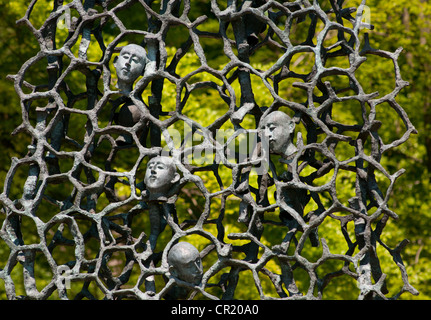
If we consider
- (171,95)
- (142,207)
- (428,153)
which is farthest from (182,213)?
(428,153)

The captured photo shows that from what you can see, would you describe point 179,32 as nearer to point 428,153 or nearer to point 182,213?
point 182,213

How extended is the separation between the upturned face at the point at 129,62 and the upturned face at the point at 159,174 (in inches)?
16.5

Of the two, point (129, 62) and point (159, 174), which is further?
point (129, 62)

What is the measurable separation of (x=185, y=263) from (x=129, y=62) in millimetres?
937

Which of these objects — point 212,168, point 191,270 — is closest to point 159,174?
point 212,168

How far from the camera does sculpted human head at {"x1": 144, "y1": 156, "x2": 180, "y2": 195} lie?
110 inches

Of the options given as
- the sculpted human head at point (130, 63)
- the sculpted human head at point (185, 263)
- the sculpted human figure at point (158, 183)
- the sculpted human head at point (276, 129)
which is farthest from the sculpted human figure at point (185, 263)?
the sculpted human head at point (130, 63)

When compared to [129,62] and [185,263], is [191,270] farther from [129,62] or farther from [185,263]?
[129,62]

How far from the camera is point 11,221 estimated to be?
292 centimetres

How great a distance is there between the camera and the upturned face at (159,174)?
2807mm

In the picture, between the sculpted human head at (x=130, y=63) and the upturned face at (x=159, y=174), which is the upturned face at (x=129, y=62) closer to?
the sculpted human head at (x=130, y=63)

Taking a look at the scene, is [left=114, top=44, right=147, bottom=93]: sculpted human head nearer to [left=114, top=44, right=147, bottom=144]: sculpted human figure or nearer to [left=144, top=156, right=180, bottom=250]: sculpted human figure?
[left=114, top=44, right=147, bottom=144]: sculpted human figure

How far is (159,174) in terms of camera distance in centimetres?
281

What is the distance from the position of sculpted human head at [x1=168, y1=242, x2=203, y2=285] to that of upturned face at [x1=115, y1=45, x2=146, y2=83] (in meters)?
0.80
